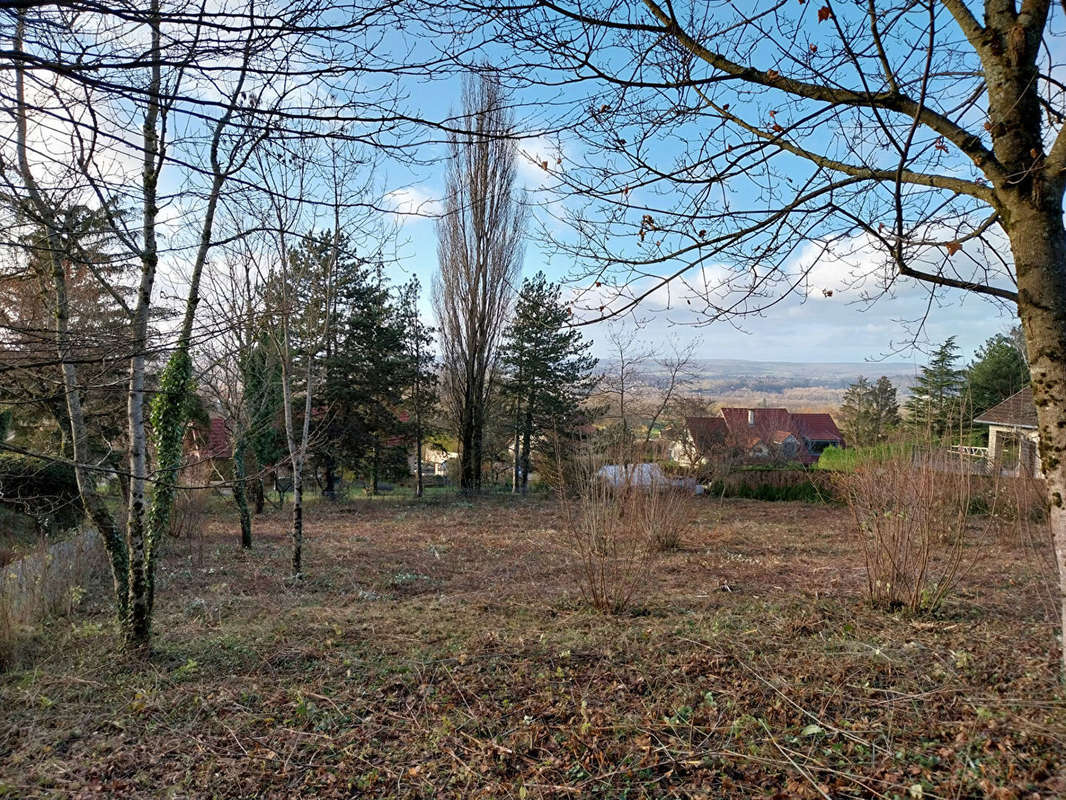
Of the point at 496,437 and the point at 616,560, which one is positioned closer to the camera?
the point at 616,560

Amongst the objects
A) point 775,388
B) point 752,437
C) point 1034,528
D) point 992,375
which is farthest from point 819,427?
point 1034,528

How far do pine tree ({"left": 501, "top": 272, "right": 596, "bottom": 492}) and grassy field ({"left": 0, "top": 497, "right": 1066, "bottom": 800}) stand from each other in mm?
14015

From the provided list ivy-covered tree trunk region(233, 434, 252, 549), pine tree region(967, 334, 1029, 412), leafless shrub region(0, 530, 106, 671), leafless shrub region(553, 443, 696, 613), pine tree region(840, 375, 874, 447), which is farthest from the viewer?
pine tree region(840, 375, 874, 447)

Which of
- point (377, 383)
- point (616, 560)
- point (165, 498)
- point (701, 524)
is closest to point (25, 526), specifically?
point (165, 498)

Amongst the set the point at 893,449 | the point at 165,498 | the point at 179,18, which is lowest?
the point at 165,498

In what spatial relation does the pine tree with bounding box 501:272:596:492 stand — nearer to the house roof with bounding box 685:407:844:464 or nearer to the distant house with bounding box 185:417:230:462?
the house roof with bounding box 685:407:844:464

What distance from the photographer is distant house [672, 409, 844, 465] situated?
17.3 metres

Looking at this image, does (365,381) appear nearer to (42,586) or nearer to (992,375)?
(42,586)

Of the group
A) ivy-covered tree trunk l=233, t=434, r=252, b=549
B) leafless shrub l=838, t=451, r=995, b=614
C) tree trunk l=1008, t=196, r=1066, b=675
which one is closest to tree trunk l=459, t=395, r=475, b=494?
ivy-covered tree trunk l=233, t=434, r=252, b=549

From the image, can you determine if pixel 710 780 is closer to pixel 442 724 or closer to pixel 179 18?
pixel 442 724

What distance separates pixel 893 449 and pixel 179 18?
17.2 feet

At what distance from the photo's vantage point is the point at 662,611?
4.66m

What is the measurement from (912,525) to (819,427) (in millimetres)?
29356

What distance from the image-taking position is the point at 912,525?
13.7ft
